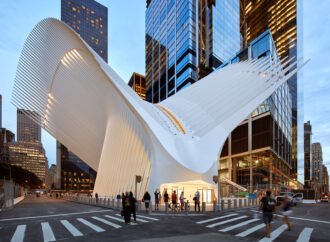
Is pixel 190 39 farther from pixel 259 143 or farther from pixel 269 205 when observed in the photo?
pixel 269 205

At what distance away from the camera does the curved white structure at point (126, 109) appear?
1129 inches

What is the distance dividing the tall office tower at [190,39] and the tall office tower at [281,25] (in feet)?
84.3

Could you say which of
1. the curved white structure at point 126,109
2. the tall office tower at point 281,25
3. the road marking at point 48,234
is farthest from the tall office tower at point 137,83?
the road marking at point 48,234

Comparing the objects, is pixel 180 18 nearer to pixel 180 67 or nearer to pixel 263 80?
pixel 180 67

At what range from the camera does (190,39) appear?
84.3 meters

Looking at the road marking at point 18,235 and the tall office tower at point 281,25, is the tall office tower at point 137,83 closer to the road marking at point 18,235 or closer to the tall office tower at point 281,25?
the tall office tower at point 281,25

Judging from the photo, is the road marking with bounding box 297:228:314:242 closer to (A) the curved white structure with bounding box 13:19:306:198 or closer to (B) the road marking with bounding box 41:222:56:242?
(B) the road marking with bounding box 41:222:56:242

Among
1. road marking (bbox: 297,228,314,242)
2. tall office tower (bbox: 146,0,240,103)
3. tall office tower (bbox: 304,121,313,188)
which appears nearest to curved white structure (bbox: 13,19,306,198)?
road marking (bbox: 297,228,314,242)

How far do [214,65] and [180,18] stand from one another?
16.9m

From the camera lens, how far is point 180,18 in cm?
9056

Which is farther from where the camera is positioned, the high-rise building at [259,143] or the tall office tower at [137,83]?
the tall office tower at [137,83]

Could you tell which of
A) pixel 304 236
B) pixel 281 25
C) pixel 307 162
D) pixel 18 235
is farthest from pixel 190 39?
pixel 307 162

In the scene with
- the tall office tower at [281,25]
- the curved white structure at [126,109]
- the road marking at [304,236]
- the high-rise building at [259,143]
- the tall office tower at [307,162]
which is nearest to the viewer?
the road marking at [304,236]

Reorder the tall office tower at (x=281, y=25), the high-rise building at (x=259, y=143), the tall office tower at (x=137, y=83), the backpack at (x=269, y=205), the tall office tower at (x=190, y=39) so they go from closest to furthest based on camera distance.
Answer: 1. the backpack at (x=269, y=205)
2. the high-rise building at (x=259, y=143)
3. the tall office tower at (x=190, y=39)
4. the tall office tower at (x=281, y=25)
5. the tall office tower at (x=137, y=83)
